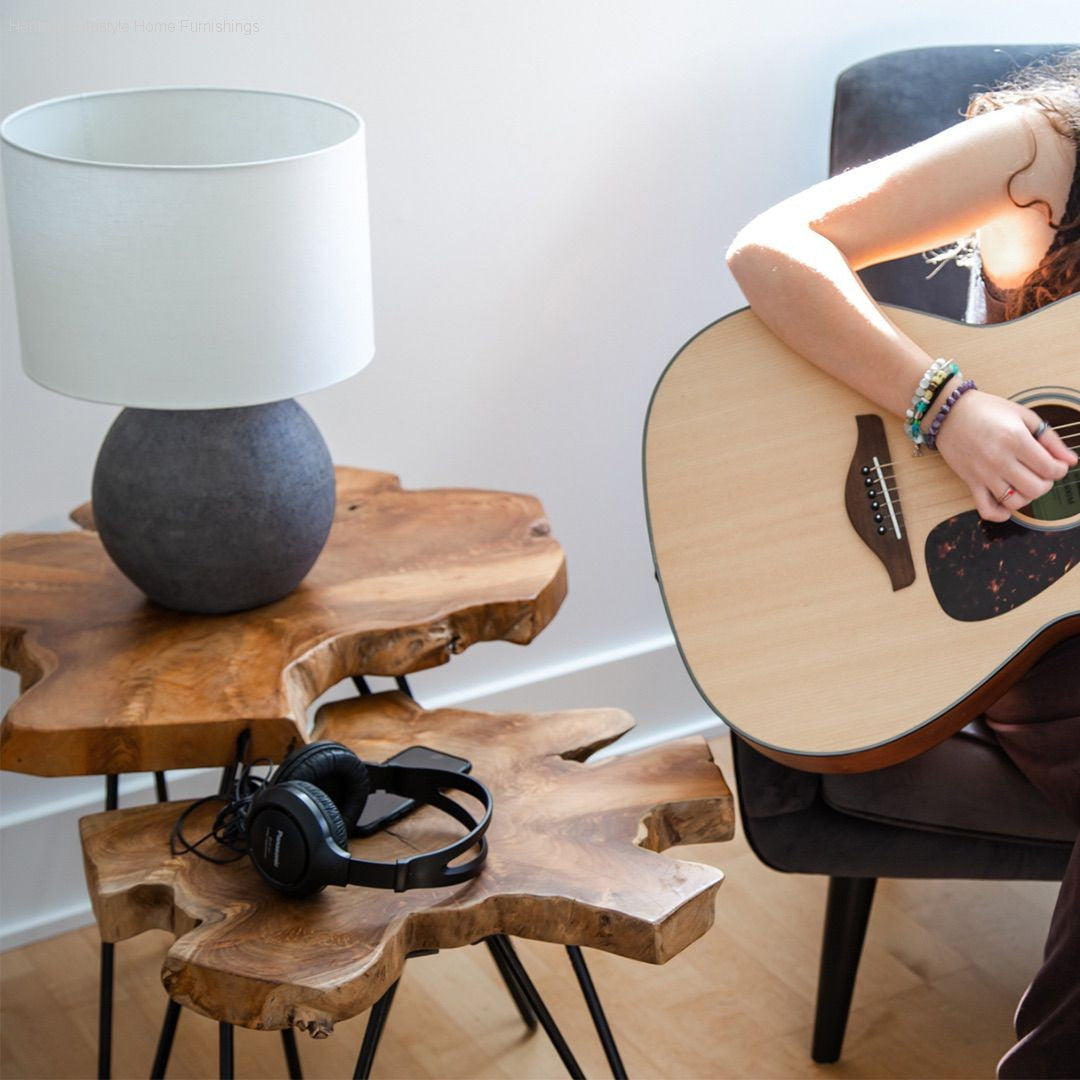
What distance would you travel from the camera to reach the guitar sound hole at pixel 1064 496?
4.17ft

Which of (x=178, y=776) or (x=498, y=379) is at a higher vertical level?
(x=498, y=379)

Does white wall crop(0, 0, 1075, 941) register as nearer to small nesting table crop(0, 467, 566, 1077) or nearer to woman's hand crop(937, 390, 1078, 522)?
small nesting table crop(0, 467, 566, 1077)

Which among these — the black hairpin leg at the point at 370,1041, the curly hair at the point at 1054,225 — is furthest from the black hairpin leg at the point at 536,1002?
the curly hair at the point at 1054,225

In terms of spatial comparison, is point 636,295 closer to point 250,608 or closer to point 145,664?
point 250,608

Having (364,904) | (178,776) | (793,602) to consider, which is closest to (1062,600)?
(793,602)

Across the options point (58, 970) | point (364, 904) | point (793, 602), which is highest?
point (793, 602)

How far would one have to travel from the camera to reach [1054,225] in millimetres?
1411

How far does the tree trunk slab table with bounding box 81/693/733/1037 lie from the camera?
0.96m

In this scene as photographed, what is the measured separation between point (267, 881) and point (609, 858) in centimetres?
26

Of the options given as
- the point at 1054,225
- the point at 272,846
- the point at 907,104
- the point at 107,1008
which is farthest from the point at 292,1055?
the point at 907,104

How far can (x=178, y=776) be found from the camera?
1802 mm

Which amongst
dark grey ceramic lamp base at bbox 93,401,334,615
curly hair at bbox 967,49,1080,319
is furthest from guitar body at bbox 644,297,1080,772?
dark grey ceramic lamp base at bbox 93,401,334,615

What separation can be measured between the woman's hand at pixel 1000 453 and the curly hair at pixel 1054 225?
20cm

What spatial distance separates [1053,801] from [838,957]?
12.8 inches
